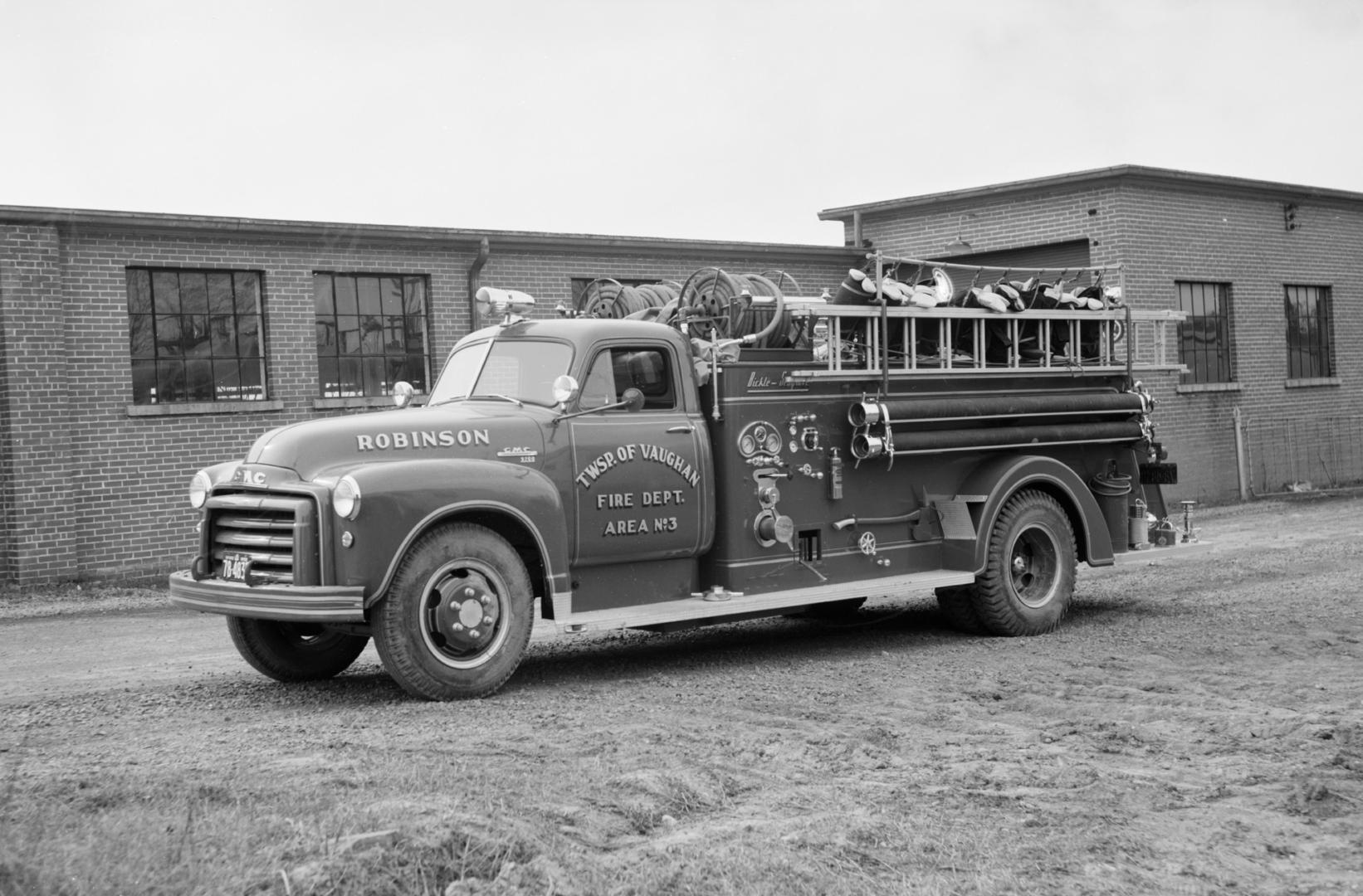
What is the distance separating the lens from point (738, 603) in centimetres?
900

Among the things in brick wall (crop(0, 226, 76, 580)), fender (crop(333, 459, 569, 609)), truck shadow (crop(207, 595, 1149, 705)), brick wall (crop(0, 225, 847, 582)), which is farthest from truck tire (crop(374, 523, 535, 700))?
brick wall (crop(0, 226, 76, 580))

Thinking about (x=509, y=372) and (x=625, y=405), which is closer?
(x=625, y=405)

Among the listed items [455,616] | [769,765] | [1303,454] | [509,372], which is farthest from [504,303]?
[1303,454]

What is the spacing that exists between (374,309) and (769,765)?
12727 mm

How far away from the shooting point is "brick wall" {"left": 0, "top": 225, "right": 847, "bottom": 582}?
1498 centimetres

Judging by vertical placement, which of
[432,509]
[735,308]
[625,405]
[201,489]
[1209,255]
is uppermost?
[1209,255]

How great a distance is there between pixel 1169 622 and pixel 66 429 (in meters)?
Result: 11.4

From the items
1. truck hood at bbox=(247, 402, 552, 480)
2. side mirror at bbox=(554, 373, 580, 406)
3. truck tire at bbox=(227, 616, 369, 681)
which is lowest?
truck tire at bbox=(227, 616, 369, 681)

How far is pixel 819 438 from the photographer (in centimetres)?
967

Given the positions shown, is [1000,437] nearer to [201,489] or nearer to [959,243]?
[201,489]

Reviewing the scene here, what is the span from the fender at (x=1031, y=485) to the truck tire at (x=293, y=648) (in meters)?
4.36

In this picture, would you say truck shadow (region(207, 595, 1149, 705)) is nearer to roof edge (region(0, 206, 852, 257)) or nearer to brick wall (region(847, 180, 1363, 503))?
roof edge (region(0, 206, 852, 257))

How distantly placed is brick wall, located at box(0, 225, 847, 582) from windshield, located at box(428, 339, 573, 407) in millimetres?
7650

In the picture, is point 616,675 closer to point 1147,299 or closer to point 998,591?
point 998,591
